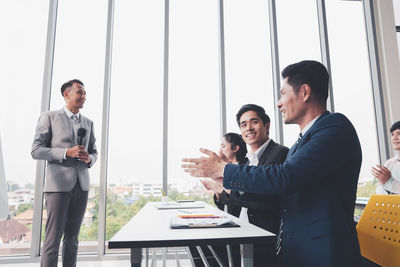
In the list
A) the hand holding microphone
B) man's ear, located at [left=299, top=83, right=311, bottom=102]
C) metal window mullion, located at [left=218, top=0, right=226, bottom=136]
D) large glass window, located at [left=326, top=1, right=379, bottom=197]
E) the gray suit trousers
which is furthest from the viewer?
large glass window, located at [left=326, top=1, right=379, bottom=197]

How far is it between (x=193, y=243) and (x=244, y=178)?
31 cm

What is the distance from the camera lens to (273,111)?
3879mm

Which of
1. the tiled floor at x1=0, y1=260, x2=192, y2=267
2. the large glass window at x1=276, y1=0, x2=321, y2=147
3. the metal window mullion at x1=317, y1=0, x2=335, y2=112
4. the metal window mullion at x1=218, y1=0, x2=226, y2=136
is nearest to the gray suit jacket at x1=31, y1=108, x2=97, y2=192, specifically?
the tiled floor at x1=0, y1=260, x2=192, y2=267

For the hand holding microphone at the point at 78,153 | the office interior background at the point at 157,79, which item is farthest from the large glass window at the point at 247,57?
the hand holding microphone at the point at 78,153

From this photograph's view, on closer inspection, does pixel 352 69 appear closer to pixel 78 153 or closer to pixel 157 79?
pixel 157 79

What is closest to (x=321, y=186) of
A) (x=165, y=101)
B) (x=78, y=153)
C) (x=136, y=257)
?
(x=136, y=257)

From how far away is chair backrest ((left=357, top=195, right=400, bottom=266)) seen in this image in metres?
1.05

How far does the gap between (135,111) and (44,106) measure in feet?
3.72

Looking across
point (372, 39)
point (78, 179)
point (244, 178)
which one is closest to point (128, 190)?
point (78, 179)

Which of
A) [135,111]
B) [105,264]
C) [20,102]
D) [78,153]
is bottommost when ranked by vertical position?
[105,264]

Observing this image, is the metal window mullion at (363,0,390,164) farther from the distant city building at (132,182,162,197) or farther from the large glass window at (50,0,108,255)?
the large glass window at (50,0,108,255)

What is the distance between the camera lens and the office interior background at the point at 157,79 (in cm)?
340

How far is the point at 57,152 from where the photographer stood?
2.60 m

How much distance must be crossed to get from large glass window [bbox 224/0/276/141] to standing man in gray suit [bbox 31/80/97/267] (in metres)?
→ 1.88
